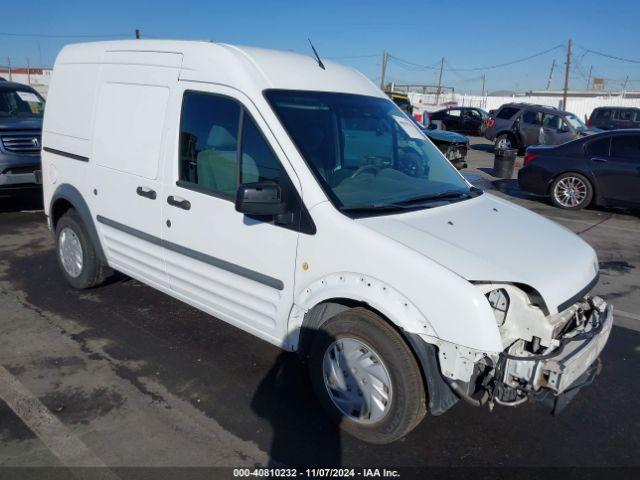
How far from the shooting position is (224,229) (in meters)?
3.46

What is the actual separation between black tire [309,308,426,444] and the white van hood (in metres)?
0.49

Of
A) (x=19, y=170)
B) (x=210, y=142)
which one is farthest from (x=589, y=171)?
(x=19, y=170)

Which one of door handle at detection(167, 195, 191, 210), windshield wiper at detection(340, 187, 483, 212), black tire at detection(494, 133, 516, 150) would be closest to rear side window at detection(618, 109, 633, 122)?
black tire at detection(494, 133, 516, 150)

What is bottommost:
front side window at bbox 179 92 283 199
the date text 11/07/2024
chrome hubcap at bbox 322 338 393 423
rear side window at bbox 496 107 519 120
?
the date text 11/07/2024

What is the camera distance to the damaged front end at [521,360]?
265 centimetres

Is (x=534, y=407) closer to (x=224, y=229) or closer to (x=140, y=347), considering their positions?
(x=224, y=229)

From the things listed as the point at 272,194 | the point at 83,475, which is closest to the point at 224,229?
the point at 272,194

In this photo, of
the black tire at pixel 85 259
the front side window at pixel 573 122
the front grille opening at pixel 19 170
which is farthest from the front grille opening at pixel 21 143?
the front side window at pixel 573 122

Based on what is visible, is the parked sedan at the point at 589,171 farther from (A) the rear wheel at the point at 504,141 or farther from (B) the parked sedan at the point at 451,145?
(A) the rear wheel at the point at 504,141

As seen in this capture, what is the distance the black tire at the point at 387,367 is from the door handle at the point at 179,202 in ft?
4.25

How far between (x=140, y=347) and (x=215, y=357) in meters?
0.62

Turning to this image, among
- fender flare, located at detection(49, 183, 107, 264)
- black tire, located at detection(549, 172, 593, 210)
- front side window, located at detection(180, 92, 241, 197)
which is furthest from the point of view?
black tire, located at detection(549, 172, 593, 210)

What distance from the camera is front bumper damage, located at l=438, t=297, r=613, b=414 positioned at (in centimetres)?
265

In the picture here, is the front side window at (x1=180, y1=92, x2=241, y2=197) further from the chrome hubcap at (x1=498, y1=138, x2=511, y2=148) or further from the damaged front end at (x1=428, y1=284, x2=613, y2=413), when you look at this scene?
the chrome hubcap at (x1=498, y1=138, x2=511, y2=148)
